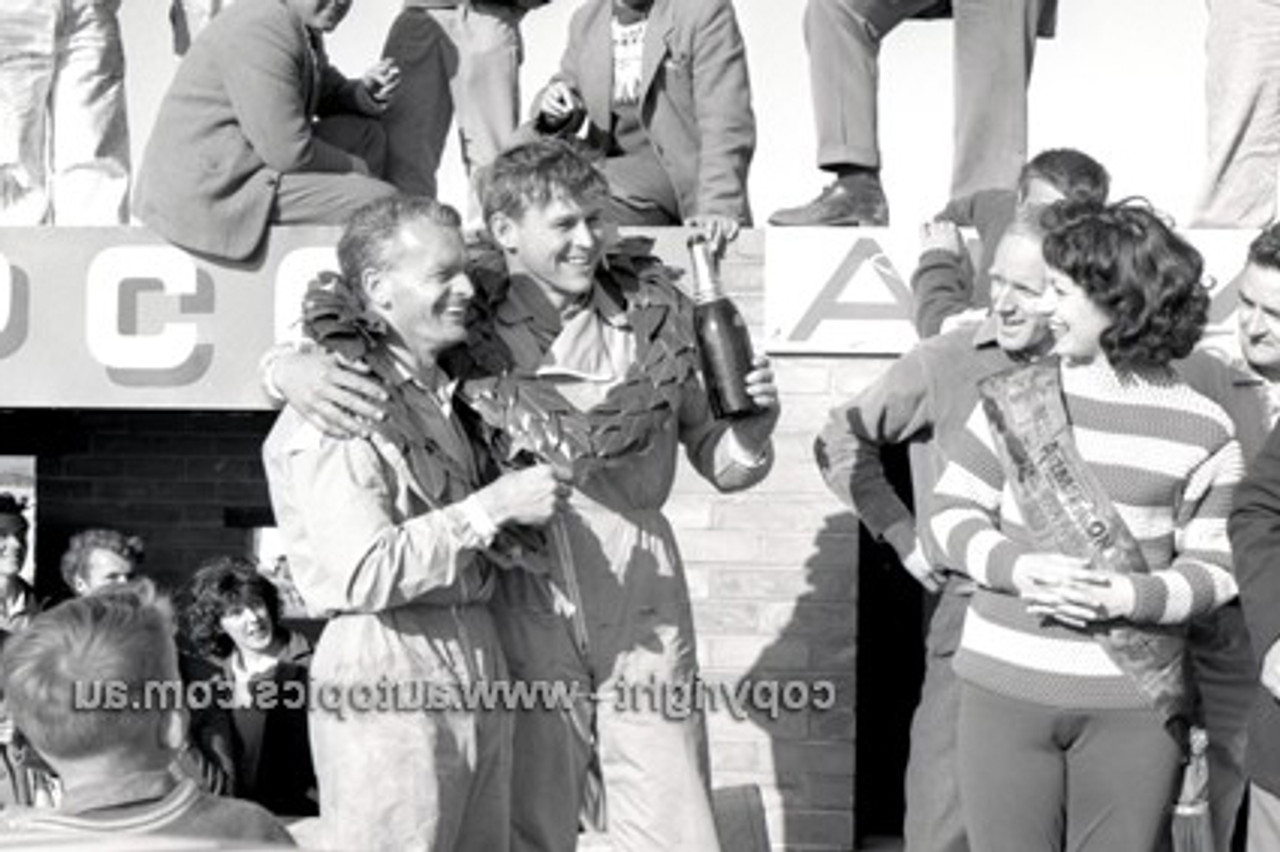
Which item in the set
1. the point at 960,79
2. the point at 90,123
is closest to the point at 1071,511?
the point at 960,79

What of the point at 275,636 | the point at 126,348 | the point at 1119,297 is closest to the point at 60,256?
the point at 126,348

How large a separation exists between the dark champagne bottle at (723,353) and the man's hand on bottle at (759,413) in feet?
0.06

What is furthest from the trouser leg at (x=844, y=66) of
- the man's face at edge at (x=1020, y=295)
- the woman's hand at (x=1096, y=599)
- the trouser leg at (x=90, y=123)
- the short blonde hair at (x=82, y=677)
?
the short blonde hair at (x=82, y=677)

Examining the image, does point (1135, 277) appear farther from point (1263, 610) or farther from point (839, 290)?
point (839, 290)

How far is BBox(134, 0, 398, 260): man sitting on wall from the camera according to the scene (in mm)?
7598

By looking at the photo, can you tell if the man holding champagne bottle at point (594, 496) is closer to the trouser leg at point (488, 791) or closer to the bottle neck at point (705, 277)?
the bottle neck at point (705, 277)

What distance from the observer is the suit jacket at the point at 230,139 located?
24.9 ft

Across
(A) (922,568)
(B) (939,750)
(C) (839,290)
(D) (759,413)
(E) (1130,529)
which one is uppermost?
(C) (839,290)

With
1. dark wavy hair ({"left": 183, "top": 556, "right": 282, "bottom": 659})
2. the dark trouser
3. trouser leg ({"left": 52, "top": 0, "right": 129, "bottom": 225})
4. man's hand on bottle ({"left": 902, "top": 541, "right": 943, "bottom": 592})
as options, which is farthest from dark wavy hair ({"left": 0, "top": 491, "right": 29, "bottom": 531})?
the dark trouser

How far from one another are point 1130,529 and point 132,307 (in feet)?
12.7

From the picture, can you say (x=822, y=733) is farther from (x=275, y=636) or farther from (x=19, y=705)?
(x=19, y=705)

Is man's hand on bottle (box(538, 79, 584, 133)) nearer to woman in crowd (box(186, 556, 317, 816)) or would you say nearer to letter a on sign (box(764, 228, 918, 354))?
letter a on sign (box(764, 228, 918, 354))

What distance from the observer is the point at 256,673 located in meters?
7.48

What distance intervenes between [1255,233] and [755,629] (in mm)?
1797
